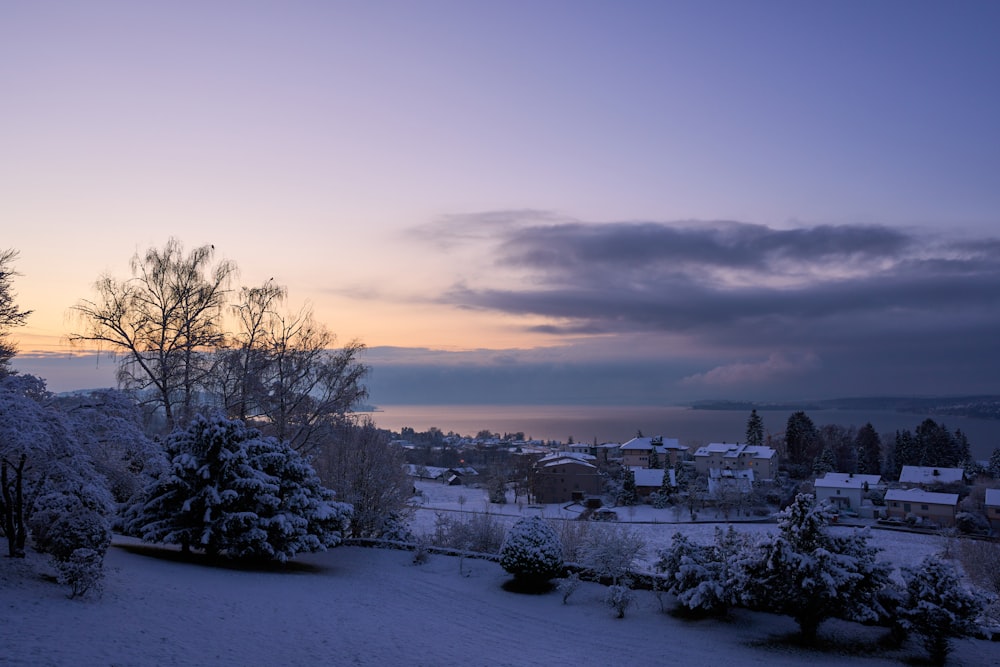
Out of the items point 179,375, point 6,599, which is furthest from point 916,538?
point 6,599

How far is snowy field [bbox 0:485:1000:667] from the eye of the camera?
9.57 metres

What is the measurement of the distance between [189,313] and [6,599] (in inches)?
599

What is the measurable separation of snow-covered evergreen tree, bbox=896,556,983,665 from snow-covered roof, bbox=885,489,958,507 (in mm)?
45332

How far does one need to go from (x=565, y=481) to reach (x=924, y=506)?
3108 cm

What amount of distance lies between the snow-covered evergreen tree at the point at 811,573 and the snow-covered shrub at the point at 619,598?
103 inches

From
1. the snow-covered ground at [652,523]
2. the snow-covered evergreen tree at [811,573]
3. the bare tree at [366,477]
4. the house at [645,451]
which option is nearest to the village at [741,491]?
the snow-covered ground at [652,523]

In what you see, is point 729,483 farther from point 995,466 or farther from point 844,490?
point 995,466

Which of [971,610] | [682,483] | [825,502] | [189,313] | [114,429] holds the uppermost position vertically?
[189,313]

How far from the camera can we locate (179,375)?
23953 millimetres

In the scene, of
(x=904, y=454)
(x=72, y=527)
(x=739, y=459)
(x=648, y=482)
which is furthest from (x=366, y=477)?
(x=904, y=454)

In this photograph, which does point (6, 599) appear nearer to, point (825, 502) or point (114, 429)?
point (114, 429)

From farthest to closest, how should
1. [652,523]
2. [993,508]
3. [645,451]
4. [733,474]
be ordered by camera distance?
[645,451] → [733,474] → [652,523] → [993,508]

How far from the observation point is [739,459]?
73.2 meters

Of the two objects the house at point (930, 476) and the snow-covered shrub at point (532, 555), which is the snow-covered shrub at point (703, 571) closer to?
the snow-covered shrub at point (532, 555)
